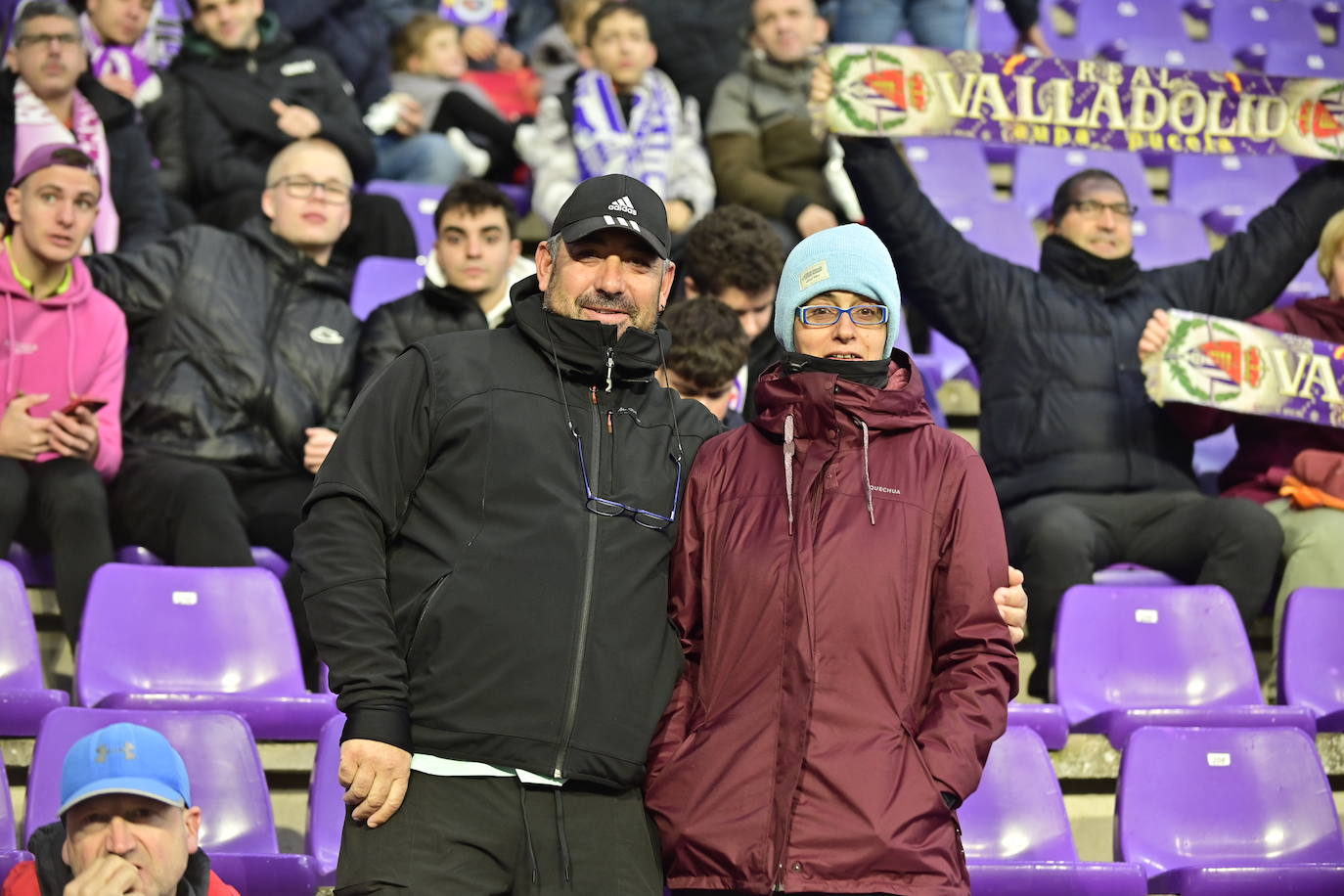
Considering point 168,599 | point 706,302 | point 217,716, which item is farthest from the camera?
point 706,302

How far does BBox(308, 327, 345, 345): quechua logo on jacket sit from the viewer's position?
17.7 feet

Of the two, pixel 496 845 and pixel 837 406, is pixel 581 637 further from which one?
pixel 837 406

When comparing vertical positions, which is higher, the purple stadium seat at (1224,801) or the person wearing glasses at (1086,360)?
the person wearing glasses at (1086,360)

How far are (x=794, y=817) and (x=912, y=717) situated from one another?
0.77 feet

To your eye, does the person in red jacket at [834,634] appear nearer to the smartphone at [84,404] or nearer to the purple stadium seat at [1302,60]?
the smartphone at [84,404]

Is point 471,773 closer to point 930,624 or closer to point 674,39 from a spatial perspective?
point 930,624

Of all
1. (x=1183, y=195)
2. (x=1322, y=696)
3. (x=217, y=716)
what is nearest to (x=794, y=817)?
(x=217, y=716)

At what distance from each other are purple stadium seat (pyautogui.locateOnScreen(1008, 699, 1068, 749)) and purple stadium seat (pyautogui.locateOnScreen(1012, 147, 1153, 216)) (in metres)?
Result: 4.01

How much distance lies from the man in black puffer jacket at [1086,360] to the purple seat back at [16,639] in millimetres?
2493

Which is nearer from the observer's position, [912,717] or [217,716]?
[912,717]

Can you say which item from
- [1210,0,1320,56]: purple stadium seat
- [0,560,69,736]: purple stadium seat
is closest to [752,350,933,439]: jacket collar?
[0,560,69,736]: purple stadium seat

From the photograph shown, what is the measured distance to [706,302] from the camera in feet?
15.0

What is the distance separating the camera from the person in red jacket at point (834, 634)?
2412 millimetres

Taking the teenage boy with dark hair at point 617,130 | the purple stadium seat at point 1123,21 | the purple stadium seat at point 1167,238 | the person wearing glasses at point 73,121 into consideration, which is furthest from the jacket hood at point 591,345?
the purple stadium seat at point 1123,21
